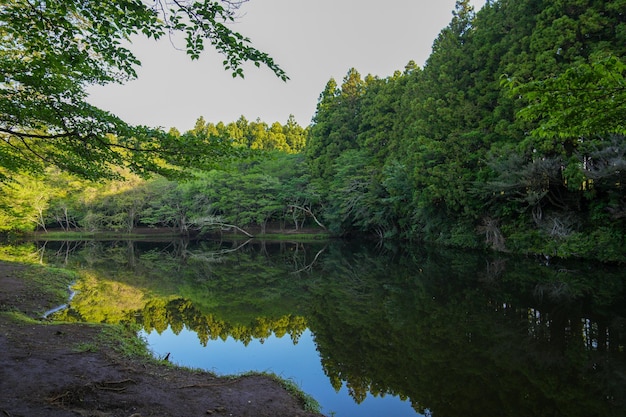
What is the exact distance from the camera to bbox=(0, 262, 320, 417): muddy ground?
11.1 ft

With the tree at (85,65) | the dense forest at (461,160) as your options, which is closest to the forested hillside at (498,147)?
the dense forest at (461,160)

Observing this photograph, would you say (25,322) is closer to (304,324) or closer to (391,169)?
(304,324)

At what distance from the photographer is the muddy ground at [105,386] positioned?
11.1 ft

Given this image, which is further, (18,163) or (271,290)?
(271,290)

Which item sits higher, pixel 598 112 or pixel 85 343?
pixel 598 112

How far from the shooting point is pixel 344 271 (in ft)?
49.1

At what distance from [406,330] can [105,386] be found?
5235mm

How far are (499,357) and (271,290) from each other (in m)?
7.39

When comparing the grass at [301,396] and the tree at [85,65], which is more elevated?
the tree at [85,65]

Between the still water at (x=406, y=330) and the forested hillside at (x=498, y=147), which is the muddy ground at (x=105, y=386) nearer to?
the still water at (x=406, y=330)

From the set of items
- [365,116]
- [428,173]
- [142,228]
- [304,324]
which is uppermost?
[365,116]

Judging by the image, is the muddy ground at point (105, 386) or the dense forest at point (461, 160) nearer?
the muddy ground at point (105, 386)

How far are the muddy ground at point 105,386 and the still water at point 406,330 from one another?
1082 mm

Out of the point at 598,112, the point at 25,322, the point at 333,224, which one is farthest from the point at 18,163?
the point at 333,224
